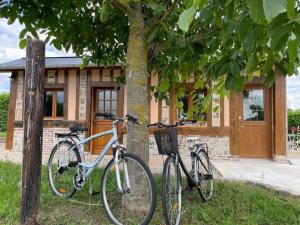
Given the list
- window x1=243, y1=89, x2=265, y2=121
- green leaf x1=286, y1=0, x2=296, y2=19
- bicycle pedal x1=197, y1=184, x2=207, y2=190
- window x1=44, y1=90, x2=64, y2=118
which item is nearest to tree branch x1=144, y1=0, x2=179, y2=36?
bicycle pedal x1=197, y1=184, x2=207, y2=190

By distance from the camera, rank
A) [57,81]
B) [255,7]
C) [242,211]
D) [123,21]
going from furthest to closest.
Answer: [57,81]
[123,21]
[242,211]
[255,7]

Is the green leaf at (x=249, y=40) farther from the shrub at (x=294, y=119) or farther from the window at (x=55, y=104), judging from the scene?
the shrub at (x=294, y=119)

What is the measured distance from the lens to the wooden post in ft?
8.43

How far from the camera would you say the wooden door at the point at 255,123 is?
8555mm

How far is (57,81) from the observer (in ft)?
31.2

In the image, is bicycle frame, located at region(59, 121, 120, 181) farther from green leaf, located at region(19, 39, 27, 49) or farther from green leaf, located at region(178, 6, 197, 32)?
green leaf, located at region(178, 6, 197, 32)

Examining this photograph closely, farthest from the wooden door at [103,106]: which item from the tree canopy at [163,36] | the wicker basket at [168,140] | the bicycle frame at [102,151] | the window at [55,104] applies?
the wicker basket at [168,140]

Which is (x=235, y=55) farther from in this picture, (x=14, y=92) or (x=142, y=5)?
(x=14, y=92)

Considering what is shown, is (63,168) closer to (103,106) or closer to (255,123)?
(103,106)

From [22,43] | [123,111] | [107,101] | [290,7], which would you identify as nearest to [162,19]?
[22,43]

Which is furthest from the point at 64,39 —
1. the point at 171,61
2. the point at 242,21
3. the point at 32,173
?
the point at 242,21

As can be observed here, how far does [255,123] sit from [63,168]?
621cm

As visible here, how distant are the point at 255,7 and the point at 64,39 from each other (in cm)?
345

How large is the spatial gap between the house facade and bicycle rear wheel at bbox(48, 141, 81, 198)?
13.7 feet
